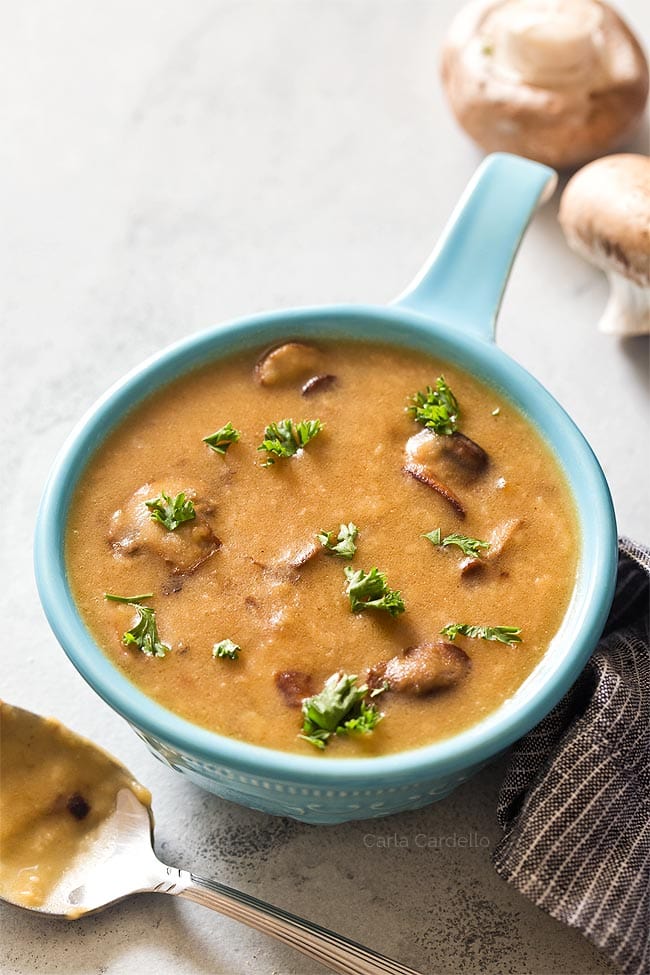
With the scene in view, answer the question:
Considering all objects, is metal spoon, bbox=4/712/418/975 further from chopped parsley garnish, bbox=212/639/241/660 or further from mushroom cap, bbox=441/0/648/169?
mushroom cap, bbox=441/0/648/169

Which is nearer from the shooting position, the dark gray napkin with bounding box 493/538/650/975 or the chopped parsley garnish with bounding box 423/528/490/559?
the dark gray napkin with bounding box 493/538/650/975

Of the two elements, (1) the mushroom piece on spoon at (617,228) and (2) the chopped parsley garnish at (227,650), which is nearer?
(2) the chopped parsley garnish at (227,650)

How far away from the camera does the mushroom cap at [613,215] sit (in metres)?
3.22

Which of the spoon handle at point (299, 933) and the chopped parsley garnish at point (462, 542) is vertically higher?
the chopped parsley garnish at point (462, 542)

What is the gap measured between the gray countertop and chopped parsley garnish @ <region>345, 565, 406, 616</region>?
0.55 m

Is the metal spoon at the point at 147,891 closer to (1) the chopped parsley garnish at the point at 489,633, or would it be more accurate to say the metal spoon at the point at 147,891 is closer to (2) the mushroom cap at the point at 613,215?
(1) the chopped parsley garnish at the point at 489,633

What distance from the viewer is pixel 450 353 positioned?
2.83m

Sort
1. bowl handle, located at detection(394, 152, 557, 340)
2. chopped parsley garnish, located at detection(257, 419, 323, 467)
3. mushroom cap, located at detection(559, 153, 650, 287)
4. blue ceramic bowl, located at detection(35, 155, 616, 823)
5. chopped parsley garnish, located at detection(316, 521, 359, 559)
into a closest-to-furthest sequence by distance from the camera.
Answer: blue ceramic bowl, located at detection(35, 155, 616, 823)
chopped parsley garnish, located at detection(316, 521, 359, 559)
chopped parsley garnish, located at detection(257, 419, 323, 467)
bowl handle, located at detection(394, 152, 557, 340)
mushroom cap, located at detection(559, 153, 650, 287)

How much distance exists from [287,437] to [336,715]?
2.21ft

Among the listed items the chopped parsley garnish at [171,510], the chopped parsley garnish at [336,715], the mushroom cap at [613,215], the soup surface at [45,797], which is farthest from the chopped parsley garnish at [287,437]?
the mushroom cap at [613,215]

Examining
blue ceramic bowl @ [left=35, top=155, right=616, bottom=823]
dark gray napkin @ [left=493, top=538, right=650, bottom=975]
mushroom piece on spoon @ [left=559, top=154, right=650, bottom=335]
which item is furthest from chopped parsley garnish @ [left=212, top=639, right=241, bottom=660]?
mushroom piece on spoon @ [left=559, top=154, right=650, bottom=335]

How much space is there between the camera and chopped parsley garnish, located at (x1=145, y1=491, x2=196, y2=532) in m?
2.51

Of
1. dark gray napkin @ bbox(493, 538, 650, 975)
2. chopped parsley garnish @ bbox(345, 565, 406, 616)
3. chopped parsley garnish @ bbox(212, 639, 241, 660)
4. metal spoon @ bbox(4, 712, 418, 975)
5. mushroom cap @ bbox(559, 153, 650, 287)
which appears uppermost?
mushroom cap @ bbox(559, 153, 650, 287)

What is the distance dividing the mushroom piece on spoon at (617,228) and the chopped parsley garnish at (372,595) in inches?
52.0
